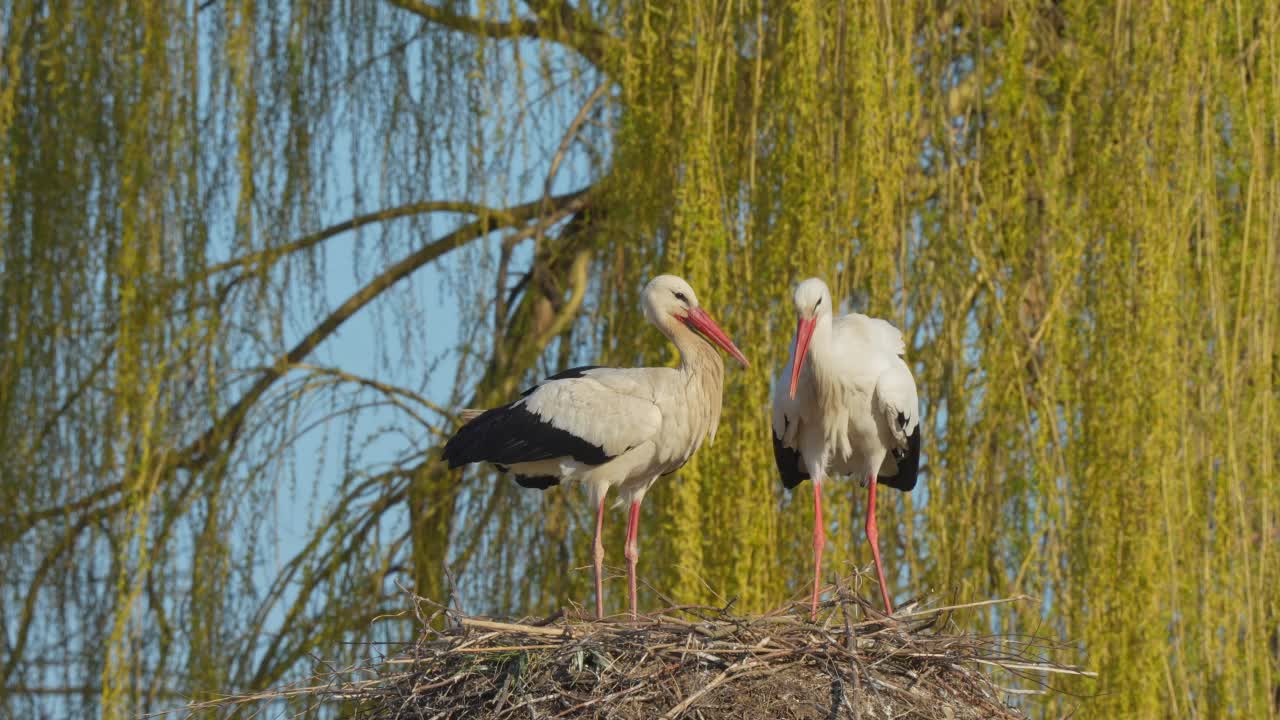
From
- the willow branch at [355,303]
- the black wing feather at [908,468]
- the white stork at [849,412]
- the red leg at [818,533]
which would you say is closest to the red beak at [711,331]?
the white stork at [849,412]

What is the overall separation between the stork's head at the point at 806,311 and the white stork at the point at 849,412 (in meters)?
0.05

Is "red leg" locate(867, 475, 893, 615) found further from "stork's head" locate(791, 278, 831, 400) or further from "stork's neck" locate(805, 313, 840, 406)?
"stork's head" locate(791, 278, 831, 400)

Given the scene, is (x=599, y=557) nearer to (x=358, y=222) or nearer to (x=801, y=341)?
(x=801, y=341)

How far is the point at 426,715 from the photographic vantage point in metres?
3.77

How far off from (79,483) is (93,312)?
519 mm

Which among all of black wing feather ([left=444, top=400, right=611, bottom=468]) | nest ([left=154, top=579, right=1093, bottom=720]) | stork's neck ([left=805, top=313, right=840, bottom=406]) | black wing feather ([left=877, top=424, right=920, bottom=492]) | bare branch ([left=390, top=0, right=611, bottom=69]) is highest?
bare branch ([left=390, top=0, right=611, bottom=69])

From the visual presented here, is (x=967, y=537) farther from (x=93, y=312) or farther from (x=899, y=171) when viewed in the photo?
(x=93, y=312)

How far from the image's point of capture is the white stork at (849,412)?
15.0 feet

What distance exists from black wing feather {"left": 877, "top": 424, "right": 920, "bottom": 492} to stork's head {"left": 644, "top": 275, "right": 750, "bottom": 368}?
52cm

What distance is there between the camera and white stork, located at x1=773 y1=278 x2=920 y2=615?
4574 millimetres

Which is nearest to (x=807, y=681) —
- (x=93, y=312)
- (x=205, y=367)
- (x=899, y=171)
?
(x=899, y=171)

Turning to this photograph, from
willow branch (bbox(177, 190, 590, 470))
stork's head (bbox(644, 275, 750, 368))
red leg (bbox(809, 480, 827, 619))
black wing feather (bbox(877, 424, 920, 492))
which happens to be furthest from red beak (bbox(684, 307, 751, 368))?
willow branch (bbox(177, 190, 590, 470))

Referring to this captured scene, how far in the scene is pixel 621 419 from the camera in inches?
185

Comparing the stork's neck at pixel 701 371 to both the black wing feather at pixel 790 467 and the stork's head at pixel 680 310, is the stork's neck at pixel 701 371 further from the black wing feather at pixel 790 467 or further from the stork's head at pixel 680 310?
the black wing feather at pixel 790 467
